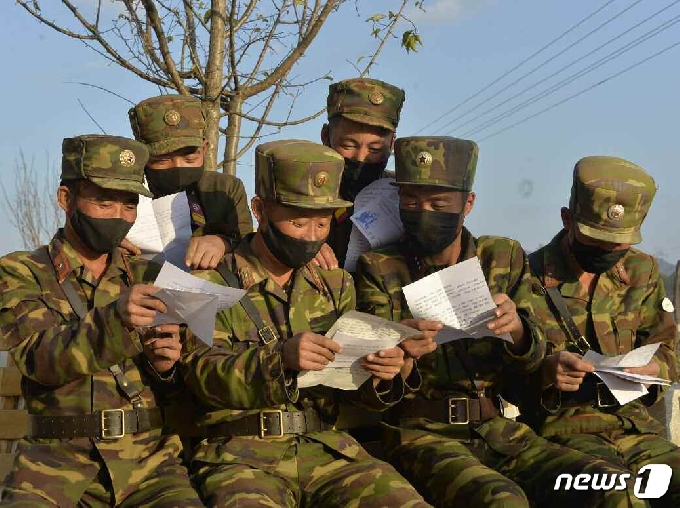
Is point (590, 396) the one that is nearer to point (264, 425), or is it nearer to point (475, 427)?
point (475, 427)

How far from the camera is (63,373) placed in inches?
172

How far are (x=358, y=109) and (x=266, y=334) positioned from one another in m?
1.82

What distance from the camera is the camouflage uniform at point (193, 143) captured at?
5.81 metres

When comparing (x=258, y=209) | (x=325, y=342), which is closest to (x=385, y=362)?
(x=325, y=342)

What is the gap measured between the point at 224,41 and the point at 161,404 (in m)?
4.02

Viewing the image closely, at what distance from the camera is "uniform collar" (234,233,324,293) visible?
5004 millimetres

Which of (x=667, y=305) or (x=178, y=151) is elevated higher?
(x=178, y=151)

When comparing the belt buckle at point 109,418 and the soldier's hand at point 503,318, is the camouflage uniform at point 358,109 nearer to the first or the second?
the soldier's hand at point 503,318

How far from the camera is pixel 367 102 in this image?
610 cm

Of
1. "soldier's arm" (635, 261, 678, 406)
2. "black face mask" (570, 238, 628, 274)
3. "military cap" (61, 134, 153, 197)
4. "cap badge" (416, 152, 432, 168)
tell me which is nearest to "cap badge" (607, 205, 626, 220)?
"black face mask" (570, 238, 628, 274)

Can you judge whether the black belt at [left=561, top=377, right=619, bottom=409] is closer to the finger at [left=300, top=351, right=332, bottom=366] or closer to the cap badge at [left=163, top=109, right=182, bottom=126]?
the finger at [left=300, top=351, right=332, bottom=366]

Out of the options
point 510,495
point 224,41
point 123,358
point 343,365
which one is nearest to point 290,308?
point 343,365

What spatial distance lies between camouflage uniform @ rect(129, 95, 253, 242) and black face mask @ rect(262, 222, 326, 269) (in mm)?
590

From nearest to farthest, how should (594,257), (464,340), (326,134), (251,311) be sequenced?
(251,311)
(464,340)
(594,257)
(326,134)
